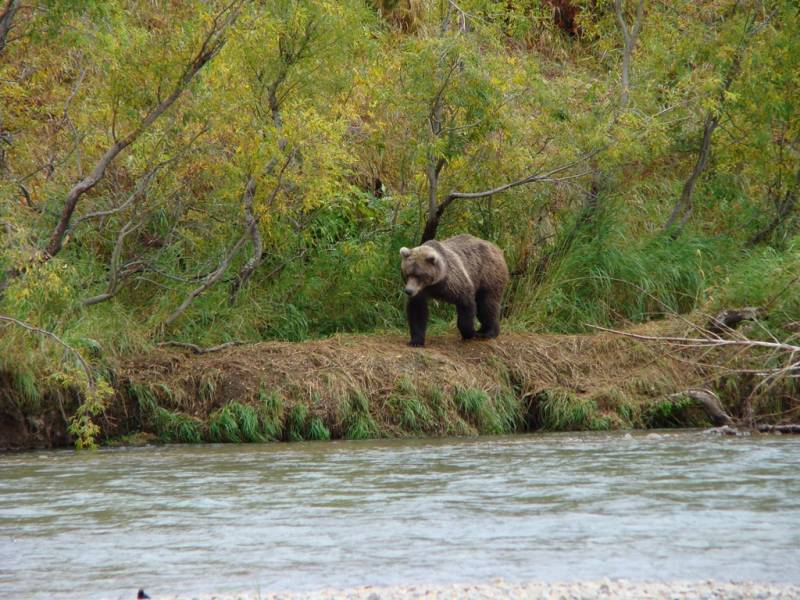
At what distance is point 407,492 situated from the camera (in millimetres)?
6965

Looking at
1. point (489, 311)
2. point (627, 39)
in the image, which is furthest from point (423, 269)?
point (627, 39)

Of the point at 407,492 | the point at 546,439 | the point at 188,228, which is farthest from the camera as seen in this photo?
the point at 188,228

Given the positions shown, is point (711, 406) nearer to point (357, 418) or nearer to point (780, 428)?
point (780, 428)

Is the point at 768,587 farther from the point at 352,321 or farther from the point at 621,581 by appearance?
the point at 352,321

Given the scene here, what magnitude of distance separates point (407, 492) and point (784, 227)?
28.6ft

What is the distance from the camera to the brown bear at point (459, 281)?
1115cm

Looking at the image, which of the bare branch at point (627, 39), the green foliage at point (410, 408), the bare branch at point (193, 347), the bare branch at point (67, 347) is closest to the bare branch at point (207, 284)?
the bare branch at point (193, 347)

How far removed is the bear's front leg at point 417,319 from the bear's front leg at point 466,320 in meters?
0.42

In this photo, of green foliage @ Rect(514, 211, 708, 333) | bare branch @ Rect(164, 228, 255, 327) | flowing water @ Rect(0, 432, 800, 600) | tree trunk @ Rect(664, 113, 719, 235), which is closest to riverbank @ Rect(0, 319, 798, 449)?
bare branch @ Rect(164, 228, 255, 327)

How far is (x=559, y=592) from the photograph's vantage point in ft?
14.7

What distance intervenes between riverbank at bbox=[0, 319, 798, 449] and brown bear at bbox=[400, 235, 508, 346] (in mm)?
301

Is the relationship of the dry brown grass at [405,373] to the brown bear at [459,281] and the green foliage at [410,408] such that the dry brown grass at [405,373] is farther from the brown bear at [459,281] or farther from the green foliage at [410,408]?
the brown bear at [459,281]

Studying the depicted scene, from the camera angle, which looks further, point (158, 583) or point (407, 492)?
point (407, 492)

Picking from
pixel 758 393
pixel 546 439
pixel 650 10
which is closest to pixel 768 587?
pixel 546 439
